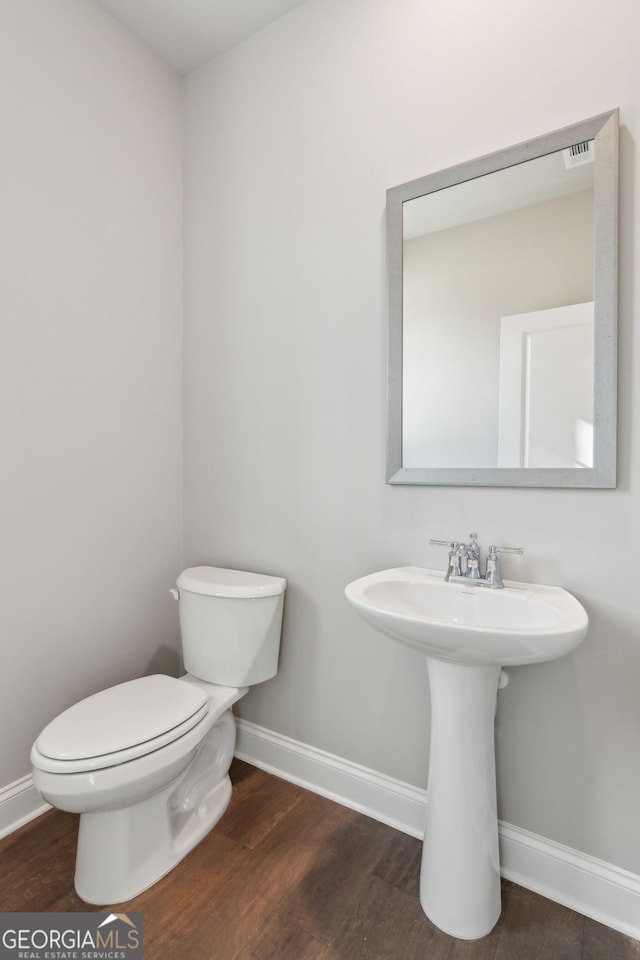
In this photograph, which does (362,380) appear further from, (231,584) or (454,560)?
(231,584)

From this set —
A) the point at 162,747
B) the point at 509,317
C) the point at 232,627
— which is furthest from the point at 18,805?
the point at 509,317

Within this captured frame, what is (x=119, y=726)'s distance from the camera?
127 cm

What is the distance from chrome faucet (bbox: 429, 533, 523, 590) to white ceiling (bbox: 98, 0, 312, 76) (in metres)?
1.91

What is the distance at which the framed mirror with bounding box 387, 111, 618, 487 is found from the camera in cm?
118

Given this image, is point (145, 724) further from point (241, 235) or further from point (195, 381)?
point (241, 235)

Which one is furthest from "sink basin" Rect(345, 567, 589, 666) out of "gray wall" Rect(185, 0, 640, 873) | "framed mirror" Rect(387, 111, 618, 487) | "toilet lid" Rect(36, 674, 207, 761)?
"toilet lid" Rect(36, 674, 207, 761)

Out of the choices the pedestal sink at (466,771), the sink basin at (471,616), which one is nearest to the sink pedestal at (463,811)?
the pedestal sink at (466,771)

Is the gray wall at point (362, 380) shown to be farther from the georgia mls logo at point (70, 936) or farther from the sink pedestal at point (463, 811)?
the georgia mls logo at point (70, 936)

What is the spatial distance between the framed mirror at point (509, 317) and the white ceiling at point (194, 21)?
0.92 m

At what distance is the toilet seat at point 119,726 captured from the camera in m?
1.16

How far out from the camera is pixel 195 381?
200 centimetres

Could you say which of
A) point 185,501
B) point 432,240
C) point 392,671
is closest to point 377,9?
point 432,240

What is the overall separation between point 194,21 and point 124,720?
234 centimetres

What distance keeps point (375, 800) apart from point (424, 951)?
1.45ft
